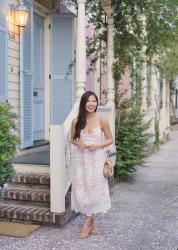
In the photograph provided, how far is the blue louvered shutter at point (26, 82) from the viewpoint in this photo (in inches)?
303

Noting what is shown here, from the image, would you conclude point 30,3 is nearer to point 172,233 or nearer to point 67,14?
point 67,14

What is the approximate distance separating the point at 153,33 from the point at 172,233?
4.55 meters

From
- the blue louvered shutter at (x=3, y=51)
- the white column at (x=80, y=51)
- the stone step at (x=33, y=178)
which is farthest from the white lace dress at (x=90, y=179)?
the blue louvered shutter at (x=3, y=51)

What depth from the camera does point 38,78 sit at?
8.99 meters

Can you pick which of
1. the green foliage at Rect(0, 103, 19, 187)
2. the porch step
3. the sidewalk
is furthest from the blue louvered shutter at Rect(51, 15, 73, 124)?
the green foliage at Rect(0, 103, 19, 187)

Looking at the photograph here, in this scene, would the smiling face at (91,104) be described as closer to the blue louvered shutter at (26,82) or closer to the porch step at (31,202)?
the porch step at (31,202)

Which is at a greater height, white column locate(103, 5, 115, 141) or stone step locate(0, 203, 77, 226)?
white column locate(103, 5, 115, 141)

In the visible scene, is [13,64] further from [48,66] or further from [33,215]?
[33,215]

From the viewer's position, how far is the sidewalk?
497cm

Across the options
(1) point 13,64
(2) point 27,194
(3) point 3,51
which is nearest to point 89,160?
(2) point 27,194

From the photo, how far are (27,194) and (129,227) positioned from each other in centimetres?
136

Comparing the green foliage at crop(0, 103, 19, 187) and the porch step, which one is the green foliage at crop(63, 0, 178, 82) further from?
the green foliage at crop(0, 103, 19, 187)

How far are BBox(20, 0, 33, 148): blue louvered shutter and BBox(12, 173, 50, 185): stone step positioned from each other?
136 cm

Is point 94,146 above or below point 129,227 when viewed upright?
above
